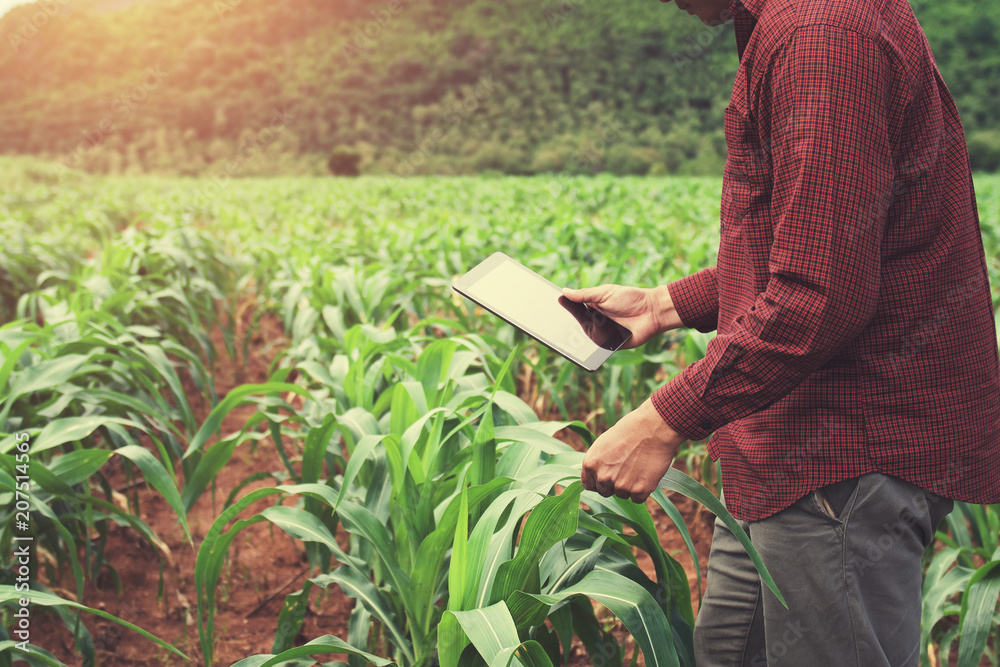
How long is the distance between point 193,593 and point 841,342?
1976mm

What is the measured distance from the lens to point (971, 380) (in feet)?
2.78

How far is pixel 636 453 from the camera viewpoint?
0.82m

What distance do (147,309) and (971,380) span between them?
136 inches

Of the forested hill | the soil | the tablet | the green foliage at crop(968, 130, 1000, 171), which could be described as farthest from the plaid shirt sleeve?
the green foliage at crop(968, 130, 1000, 171)

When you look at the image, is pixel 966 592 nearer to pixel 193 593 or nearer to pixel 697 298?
pixel 697 298

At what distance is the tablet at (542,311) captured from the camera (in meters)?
1.20

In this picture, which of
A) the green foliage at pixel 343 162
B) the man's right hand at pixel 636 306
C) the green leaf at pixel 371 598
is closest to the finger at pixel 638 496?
the man's right hand at pixel 636 306

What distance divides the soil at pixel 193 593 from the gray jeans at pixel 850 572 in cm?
77

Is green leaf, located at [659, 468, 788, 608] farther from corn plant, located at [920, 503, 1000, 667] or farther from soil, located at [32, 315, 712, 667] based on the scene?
soil, located at [32, 315, 712, 667]

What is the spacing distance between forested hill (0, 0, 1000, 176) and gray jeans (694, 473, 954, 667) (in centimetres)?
3109

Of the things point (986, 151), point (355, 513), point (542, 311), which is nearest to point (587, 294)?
point (542, 311)

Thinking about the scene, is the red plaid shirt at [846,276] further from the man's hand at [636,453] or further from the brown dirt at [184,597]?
the brown dirt at [184,597]

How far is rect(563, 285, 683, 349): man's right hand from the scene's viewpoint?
1291 millimetres

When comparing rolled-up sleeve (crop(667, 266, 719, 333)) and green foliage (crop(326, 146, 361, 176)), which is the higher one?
green foliage (crop(326, 146, 361, 176))
